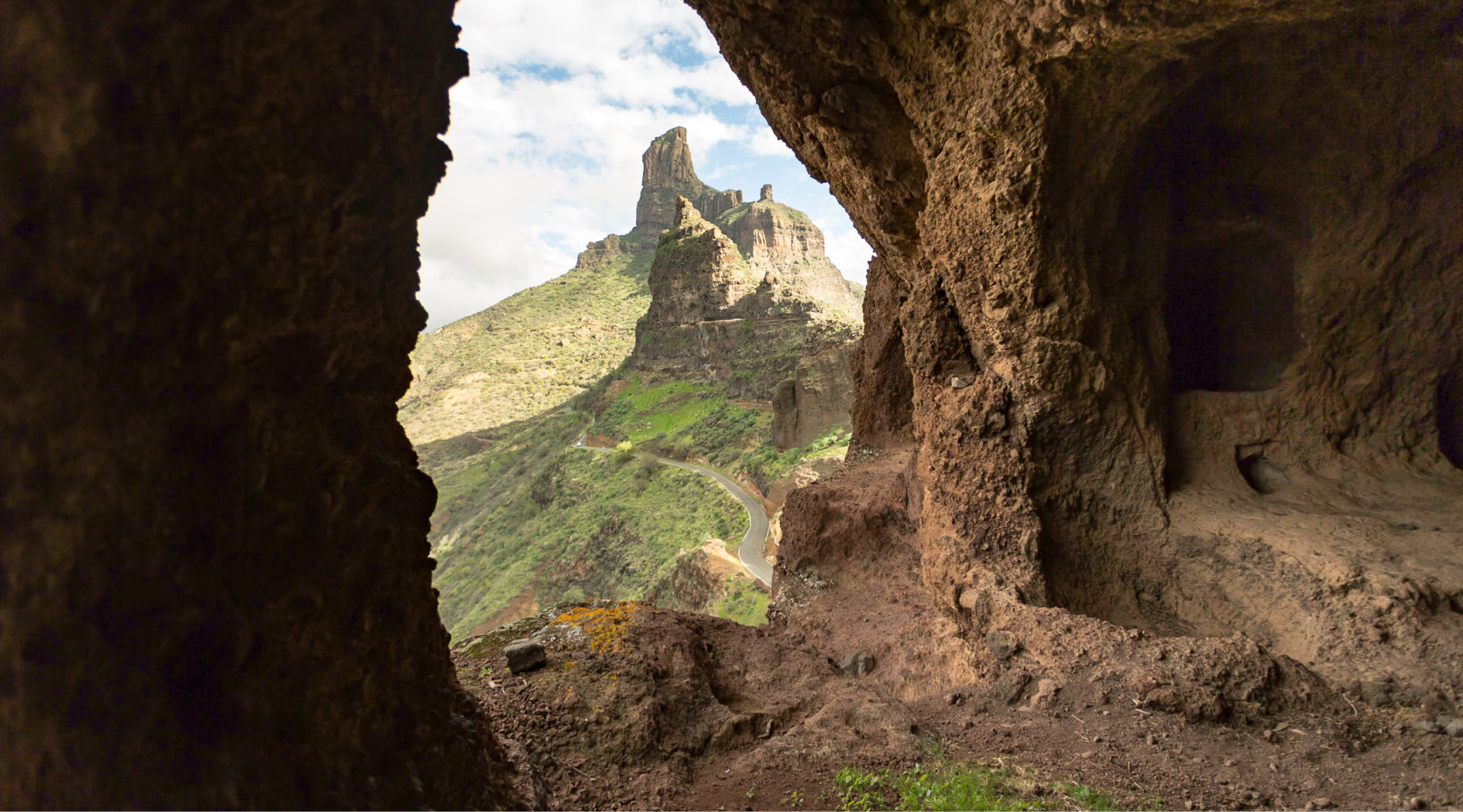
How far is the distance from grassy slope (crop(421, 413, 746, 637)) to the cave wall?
23908 mm

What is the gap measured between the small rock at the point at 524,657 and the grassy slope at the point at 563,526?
20.8 meters

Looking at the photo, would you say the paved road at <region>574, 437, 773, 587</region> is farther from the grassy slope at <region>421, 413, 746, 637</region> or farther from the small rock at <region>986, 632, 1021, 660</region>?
the small rock at <region>986, 632, 1021, 660</region>

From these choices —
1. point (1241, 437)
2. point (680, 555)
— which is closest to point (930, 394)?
point (1241, 437)

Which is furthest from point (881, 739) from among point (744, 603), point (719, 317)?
point (719, 317)

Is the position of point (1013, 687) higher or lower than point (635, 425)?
lower

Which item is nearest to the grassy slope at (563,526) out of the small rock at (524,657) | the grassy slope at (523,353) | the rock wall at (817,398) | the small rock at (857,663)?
the rock wall at (817,398)

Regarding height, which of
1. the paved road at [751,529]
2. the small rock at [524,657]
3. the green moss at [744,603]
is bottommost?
the green moss at [744,603]

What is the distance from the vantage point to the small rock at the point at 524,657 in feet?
17.1

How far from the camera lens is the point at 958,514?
716 centimetres

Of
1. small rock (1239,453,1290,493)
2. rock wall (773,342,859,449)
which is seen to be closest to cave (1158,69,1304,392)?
small rock (1239,453,1290,493)

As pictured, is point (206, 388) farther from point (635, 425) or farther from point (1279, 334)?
point (635, 425)

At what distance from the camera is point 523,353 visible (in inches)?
2623

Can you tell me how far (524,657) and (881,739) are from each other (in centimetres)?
282

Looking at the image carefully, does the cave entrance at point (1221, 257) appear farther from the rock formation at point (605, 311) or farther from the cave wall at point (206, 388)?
the rock formation at point (605, 311)
